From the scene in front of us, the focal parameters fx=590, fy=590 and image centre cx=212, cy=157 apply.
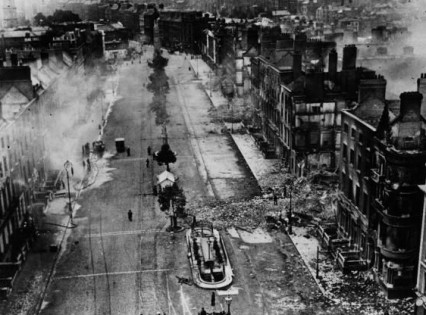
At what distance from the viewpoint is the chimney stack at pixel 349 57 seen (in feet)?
212

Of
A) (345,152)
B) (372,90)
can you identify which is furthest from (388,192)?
(372,90)

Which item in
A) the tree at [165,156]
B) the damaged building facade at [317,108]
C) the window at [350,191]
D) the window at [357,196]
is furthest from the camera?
the tree at [165,156]

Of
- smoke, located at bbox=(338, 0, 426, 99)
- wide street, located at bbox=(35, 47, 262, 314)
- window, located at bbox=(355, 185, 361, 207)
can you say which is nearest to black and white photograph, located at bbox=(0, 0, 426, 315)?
window, located at bbox=(355, 185, 361, 207)

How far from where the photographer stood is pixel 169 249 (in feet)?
173

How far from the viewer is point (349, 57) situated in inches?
2613

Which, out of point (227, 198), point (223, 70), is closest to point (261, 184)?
point (227, 198)

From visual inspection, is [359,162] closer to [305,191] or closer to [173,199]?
[305,191]

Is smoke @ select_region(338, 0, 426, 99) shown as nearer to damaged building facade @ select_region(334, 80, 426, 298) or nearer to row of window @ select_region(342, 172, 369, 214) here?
row of window @ select_region(342, 172, 369, 214)

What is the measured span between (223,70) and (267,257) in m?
85.0

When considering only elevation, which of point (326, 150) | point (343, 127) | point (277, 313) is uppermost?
point (343, 127)

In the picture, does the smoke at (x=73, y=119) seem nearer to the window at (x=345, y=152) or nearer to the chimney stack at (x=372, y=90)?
the window at (x=345, y=152)

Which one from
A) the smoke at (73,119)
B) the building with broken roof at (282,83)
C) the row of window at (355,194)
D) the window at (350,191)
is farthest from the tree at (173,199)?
the window at (350,191)

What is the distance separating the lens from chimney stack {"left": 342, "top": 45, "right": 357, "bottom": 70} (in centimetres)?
6475

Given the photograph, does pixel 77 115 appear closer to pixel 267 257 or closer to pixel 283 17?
pixel 267 257
